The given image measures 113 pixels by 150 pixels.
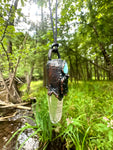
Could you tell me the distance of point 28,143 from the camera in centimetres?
149

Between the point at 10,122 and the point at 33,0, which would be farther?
the point at 10,122

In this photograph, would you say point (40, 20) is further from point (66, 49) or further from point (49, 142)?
point (49, 142)

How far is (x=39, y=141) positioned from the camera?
1.52 m

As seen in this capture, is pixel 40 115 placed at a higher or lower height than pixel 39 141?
higher

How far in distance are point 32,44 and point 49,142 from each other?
14.7 ft

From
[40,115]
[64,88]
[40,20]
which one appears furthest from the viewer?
[40,20]

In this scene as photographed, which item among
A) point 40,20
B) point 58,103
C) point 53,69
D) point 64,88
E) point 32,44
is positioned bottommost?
point 58,103

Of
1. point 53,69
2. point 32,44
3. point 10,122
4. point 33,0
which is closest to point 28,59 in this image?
point 32,44

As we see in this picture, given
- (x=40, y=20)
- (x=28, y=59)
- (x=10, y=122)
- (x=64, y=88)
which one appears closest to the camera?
(x=64, y=88)

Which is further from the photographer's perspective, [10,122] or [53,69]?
[10,122]

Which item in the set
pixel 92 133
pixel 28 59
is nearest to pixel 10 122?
pixel 92 133

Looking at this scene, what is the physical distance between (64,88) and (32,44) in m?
4.51

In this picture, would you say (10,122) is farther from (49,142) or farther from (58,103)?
(58,103)

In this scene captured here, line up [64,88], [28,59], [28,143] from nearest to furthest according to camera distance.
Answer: [64,88] → [28,143] → [28,59]
